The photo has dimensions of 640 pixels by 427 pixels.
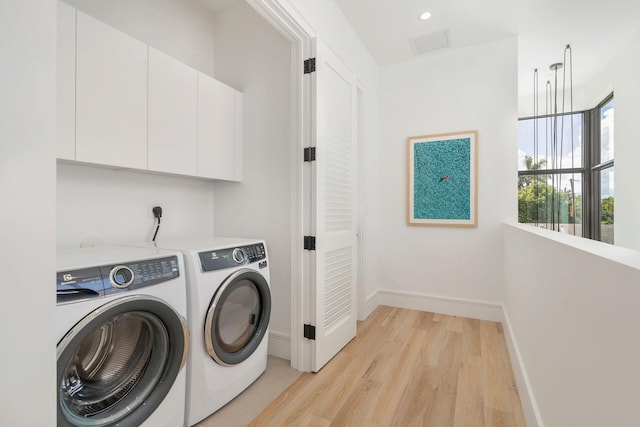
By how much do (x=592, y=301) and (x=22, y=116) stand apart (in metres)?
1.50

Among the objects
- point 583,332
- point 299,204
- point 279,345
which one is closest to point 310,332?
point 279,345

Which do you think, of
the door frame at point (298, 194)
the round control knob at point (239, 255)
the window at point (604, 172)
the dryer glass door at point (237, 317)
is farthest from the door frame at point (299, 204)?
the window at point (604, 172)

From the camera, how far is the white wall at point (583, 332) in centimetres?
64

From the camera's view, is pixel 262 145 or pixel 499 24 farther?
pixel 499 24

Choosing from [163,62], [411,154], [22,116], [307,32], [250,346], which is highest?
[307,32]

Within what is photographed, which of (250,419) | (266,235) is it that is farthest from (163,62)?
(250,419)

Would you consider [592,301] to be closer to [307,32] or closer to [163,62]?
[307,32]

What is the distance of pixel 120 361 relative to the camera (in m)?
1.33

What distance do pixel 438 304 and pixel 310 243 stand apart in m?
1.88

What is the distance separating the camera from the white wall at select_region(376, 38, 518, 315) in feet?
9.71

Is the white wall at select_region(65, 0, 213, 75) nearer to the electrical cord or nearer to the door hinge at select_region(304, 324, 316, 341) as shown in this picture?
the electrical cord

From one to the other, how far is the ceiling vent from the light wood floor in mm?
2711

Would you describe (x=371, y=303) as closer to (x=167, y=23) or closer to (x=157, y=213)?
(x=157, y=213)

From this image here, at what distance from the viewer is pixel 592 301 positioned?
0.83 meters
